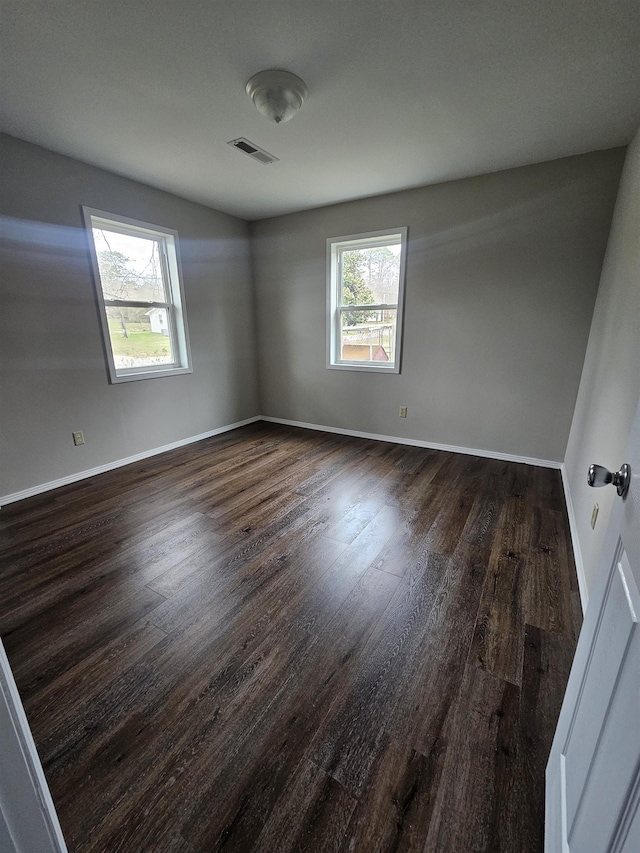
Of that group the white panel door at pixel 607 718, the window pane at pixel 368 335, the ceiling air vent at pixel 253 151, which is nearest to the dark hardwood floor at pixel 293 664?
the white panel door at pixel 607 718

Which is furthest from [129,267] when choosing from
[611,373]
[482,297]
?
[611,373]

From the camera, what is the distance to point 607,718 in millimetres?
659

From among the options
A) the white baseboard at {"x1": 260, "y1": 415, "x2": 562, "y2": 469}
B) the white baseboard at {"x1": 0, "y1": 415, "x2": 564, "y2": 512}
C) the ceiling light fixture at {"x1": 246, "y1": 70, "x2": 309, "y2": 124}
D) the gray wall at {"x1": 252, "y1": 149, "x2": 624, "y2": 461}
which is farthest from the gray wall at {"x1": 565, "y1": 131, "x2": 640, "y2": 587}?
the ceiling light fixture at {"x1": 246, "y1": 70, "x2": 309, "y2": 124}

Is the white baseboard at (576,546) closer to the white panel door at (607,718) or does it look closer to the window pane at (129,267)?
the white panel door at (607,718)

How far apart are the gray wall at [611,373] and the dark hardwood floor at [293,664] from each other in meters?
0.33

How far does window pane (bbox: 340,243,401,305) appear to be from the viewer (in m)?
3.80

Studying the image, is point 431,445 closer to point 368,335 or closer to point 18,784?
point 368,335

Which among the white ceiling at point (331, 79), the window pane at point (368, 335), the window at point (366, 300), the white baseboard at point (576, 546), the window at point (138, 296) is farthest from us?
the window pane at point (368, 335)

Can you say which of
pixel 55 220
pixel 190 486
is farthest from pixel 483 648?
Result: pixel 55 220

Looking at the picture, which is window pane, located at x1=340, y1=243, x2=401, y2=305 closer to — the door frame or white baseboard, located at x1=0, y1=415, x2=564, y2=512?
white baseboard, located at x1=0, y1=415, x2=564, y2=512

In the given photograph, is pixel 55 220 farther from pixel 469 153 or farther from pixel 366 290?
pixel 469 153

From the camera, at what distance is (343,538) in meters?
2.29

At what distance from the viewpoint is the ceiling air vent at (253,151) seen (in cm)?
256

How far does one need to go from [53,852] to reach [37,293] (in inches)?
128
